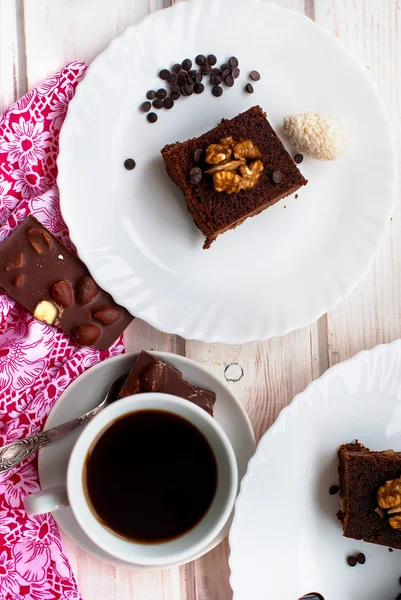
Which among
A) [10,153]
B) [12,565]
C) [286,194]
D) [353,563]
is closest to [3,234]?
[10,153]

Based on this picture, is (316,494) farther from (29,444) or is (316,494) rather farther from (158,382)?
(29,444)

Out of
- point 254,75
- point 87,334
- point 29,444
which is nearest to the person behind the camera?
point 29,444

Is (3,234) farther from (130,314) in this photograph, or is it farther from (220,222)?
(220,222)

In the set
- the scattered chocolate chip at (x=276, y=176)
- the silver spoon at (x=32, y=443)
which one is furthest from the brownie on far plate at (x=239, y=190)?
the silver spoon at (x=32, y=443)

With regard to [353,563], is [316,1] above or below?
above

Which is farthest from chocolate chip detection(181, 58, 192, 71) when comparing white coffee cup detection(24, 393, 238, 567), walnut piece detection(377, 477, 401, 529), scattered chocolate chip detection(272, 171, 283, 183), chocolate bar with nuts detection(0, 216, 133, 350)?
walnut piece detection(377, 477, 401, 529)

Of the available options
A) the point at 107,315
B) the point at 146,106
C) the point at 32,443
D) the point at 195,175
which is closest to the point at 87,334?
the point at 107,315
